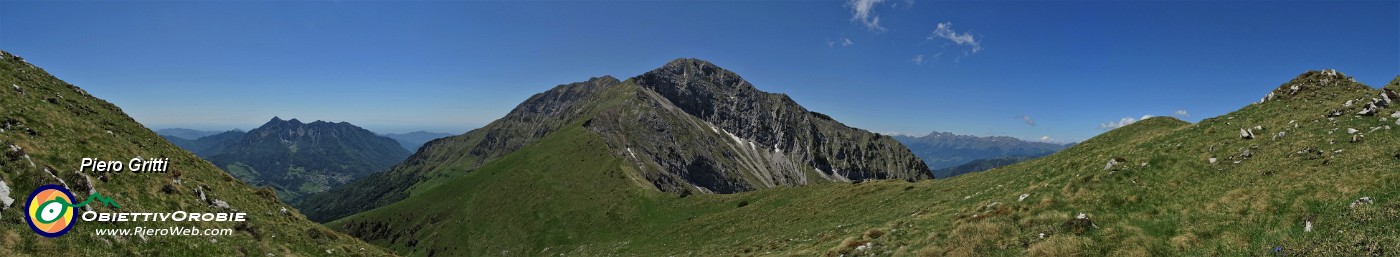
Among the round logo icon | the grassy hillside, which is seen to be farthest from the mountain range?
the round logo icon

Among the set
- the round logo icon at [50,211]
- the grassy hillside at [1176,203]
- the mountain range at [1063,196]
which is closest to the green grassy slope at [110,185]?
the mountain range at [1063,196]

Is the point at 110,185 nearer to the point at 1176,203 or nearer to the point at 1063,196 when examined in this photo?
the point at 1063,196

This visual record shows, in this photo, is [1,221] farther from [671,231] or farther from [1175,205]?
[671,231]

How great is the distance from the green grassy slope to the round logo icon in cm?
30

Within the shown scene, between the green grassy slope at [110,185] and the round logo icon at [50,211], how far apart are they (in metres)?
0.30

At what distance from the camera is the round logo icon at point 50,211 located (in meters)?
19.9

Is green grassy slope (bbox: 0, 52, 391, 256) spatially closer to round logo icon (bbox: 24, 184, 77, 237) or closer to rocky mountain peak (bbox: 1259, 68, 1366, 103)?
round logo icon (bbox: 24, 184, 77, 237)

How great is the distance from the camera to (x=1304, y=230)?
51.6ft

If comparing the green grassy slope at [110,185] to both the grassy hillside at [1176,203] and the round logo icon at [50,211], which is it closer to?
the round logo icon at [50,211]

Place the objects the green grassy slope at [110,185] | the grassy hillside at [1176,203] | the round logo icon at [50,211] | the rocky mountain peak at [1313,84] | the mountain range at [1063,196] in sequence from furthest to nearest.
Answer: the rocky mountain peak at [1313,84]
the green grassy slope at [110,185]
the round logo icon at [50,211]
the mountain range at [1063,196]
the grassy hillside at [1176,203]

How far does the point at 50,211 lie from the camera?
20641mm

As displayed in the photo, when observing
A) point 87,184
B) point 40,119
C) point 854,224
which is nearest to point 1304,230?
point 854,224

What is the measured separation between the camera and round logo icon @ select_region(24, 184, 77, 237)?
1989cm

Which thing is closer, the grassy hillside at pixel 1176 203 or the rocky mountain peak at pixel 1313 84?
the grassy hillside at pixel 1176 203
